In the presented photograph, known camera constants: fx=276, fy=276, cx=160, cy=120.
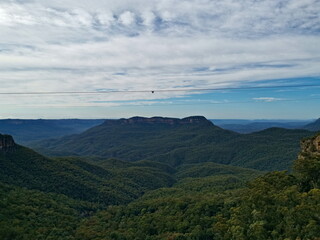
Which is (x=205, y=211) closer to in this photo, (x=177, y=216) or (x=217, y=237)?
(x=177, y=216)

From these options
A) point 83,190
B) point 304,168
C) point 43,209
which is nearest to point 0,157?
point 83,190

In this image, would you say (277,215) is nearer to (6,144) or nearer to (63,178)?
(63,178)

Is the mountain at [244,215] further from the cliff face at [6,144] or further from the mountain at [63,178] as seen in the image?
the cliff face at [6,144]

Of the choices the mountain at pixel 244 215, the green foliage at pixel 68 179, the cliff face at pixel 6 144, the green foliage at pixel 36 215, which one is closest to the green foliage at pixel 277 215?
the mountain at pixel 244 215

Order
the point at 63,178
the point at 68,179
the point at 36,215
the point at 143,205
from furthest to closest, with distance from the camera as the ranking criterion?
the point at 68,179 → the point at 63,178 → the point at 143,205 → the point at 36,215

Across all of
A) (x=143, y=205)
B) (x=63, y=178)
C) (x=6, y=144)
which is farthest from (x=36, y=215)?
(x=6, y=144)
